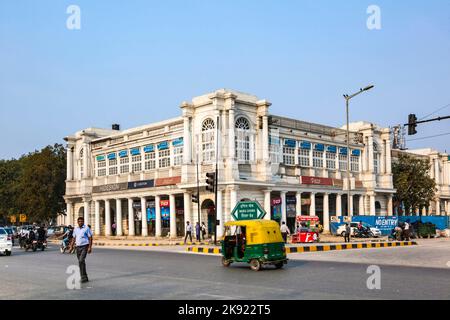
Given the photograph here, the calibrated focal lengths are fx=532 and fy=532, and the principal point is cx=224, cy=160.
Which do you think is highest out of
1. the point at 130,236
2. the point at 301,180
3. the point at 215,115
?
the point at 215,115

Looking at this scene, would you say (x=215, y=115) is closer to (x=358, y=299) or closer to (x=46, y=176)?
(x=46, y=176)

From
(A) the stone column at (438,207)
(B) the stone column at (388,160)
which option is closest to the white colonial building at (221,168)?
(B) the stone column at (388,160)

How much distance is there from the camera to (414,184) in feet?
200

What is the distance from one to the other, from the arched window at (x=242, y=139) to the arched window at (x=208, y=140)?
6.84ft

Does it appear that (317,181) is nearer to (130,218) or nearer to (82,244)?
(130,218)

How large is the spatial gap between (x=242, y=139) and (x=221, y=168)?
3431mm

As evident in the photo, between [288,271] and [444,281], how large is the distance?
484cm

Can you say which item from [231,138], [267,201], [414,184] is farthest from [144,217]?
A: [414,184]

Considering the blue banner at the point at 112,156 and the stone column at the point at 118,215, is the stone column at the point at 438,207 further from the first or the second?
the blue banner at the point at 112,156

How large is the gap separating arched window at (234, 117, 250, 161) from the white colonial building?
9cm

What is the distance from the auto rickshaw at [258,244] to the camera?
17.5 metres

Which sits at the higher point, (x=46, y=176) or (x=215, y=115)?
(x=215, y=115)
